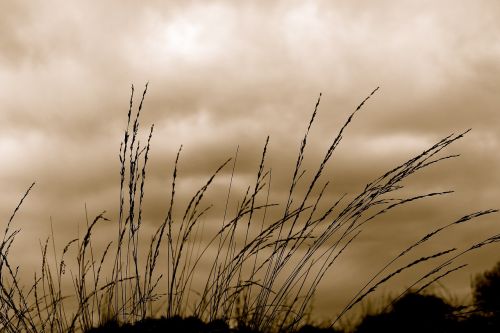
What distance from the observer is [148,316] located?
8.83ft

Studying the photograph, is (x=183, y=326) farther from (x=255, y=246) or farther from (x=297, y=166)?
(x=297, y=166)

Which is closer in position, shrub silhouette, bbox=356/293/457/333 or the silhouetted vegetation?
the silhouetted vegetation

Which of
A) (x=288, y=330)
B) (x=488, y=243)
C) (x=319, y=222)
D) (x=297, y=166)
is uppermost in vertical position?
(x=297, y=166)

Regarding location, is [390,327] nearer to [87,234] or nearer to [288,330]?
[288,330]

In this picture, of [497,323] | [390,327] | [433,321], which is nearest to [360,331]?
[390,327]

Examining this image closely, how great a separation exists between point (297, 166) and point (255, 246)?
0.40 metres

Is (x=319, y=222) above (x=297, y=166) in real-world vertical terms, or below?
below

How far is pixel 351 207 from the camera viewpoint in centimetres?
266

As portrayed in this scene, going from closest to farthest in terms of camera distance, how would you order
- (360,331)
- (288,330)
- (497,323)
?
(288,330), (497,323), (360,331)

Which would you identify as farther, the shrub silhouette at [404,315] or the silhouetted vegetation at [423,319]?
the shrub silhouette at [404,315]

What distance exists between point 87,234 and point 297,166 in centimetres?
95

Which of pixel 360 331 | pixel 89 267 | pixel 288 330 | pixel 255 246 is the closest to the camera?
pixel 288 330

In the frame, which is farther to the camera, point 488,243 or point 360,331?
point 360,331

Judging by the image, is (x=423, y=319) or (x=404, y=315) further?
(x=404, y=315)
